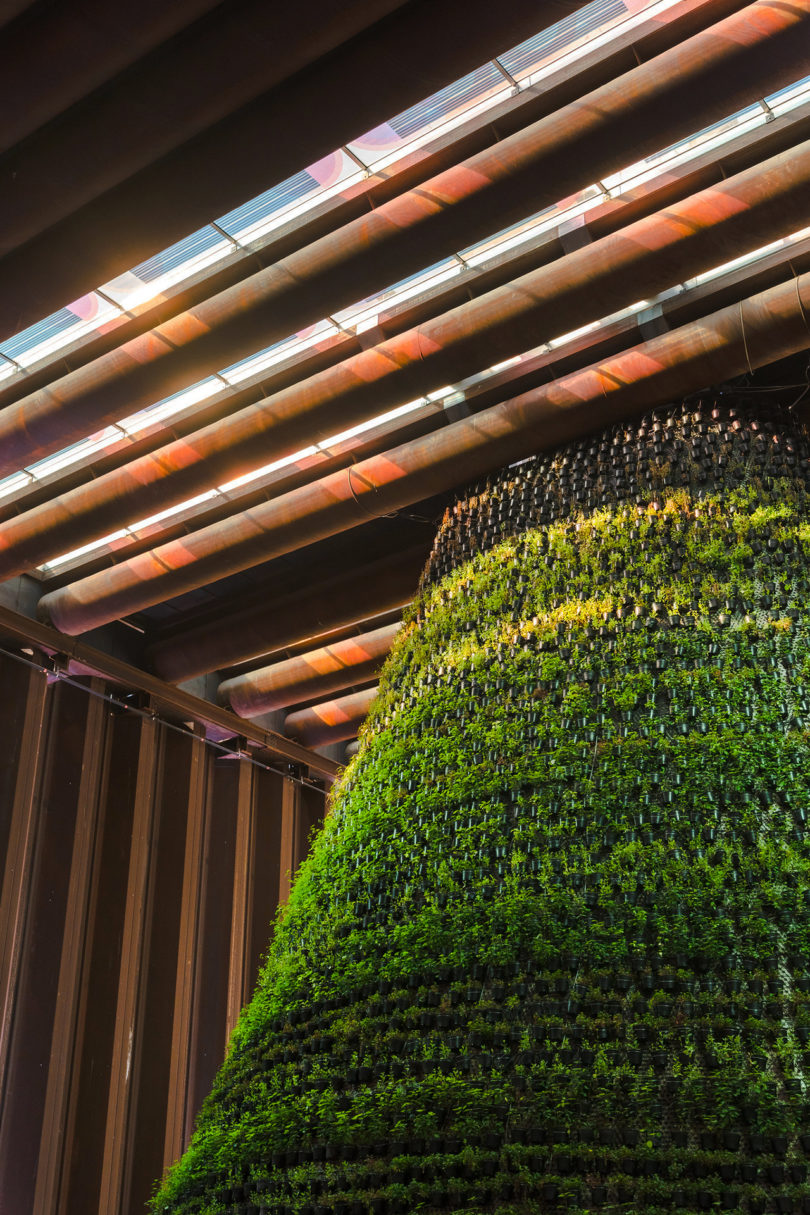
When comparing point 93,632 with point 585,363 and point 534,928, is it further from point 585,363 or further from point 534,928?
point 534,928

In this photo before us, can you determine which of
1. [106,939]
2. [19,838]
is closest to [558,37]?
[19,838]

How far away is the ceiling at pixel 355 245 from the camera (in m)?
7.30

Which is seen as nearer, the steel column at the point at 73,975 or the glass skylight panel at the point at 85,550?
the steel column at the point at 73,975

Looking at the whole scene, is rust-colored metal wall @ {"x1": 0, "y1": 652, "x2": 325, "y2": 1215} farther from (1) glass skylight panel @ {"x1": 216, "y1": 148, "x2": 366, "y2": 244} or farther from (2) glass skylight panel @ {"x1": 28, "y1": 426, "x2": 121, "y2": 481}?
(1) glass skylight panel @ {"x1": 216, "y1": 148, "x2": 366, "y2": 244}

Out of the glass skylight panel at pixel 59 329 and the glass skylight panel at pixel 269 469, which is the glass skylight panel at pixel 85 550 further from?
the glass skylight panel at pixel 59 329

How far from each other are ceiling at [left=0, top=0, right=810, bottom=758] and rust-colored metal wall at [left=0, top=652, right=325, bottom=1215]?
9.31 feet

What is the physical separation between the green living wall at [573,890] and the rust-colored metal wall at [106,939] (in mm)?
5164

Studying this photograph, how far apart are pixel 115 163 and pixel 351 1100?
643 centimetres

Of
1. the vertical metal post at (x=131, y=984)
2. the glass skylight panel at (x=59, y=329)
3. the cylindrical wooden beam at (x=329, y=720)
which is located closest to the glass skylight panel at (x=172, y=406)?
the glass skylight panel at (x=59, y=329)

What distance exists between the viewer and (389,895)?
8148mm

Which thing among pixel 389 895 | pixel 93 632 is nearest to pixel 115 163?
pixel 389 895

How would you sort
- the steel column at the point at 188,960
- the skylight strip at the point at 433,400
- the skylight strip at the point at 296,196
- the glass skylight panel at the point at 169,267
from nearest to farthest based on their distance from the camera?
the skylight strip at the point at 296,196
the glass skylight panel at the point at 169,267
the skylight strip at the point at 433,400
the steel column at the point at 188,960

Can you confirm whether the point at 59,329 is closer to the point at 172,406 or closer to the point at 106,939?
the point at 172,406

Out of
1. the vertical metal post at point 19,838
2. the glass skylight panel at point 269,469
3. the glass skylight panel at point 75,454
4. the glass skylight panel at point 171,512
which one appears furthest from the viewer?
the glass skylight panel at point 171,512
